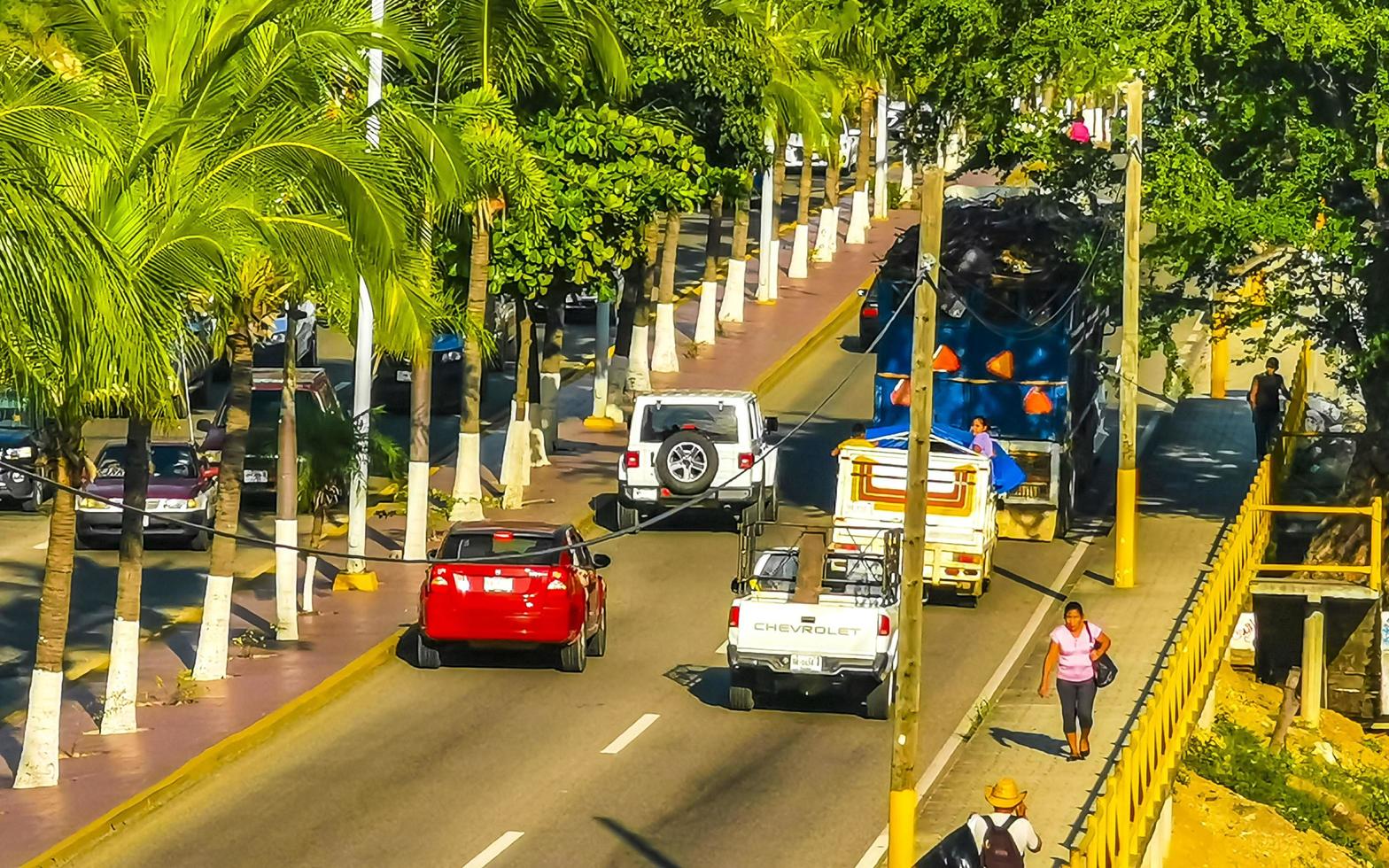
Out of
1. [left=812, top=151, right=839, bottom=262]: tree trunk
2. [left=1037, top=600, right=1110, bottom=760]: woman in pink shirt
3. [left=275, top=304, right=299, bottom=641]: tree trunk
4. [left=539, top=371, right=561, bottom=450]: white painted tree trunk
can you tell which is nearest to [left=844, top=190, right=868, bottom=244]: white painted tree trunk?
[left=812, top=151, right=839, bottom=262]: tree trunk

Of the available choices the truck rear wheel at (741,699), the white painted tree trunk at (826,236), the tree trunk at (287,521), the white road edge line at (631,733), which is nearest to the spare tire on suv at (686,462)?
the tree trunk at (287,521)

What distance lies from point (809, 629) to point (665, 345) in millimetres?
22947

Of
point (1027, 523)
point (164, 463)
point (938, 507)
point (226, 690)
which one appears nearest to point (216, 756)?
point (226, 690)

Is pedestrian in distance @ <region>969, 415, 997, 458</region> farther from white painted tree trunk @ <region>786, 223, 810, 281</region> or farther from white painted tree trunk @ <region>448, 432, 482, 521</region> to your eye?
white painted tree trunk @ <region>786, 223, 810, 281</region>

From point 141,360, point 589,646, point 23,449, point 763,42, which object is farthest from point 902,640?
point 763,42

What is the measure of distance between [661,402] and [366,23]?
38.8ft

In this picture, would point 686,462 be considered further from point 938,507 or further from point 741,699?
point 741,699

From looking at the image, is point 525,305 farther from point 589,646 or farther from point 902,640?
point 902,640

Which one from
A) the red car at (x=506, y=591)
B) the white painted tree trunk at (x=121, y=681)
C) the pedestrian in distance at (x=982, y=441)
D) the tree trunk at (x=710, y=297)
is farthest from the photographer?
the tree trunk at (x=710, y=297)

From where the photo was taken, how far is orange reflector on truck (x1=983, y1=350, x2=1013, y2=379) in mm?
33781

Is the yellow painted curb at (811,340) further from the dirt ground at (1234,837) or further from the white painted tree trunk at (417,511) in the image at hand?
the dirt ground at (1234,837)

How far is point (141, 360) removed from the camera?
16656 mm

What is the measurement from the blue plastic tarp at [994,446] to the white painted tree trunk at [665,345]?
1522 centimetres

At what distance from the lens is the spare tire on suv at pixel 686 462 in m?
33.6
